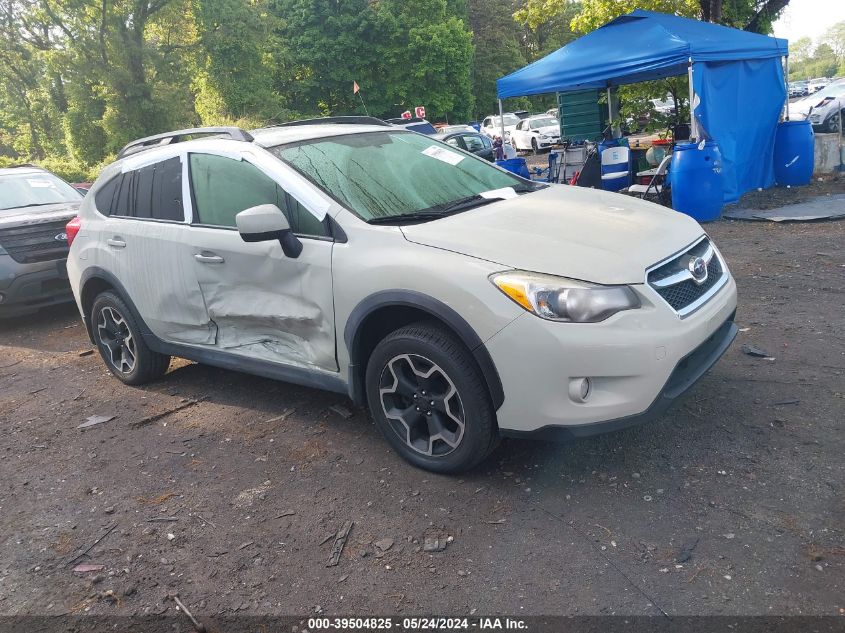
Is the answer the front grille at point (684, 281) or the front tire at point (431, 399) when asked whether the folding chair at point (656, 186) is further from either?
the front tire at point (431, 399)

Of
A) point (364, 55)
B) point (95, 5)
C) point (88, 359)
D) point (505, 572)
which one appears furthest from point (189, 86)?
point (505, 572)

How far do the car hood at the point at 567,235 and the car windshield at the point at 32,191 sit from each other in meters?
6.70

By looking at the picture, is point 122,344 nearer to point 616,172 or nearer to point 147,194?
point 147,194

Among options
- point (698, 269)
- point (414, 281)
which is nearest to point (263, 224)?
point (414, 281)

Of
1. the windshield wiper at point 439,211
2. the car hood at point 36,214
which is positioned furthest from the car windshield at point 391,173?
the car hood at point 36,214

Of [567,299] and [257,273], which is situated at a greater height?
[257,273]

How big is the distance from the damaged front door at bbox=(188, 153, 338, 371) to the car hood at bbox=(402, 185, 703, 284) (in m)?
0.59

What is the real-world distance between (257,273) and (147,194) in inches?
53.5

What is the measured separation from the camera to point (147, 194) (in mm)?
4668

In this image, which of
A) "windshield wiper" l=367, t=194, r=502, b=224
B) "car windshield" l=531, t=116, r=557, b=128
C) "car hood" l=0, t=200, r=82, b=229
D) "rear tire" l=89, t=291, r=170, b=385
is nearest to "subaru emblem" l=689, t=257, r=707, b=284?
"windshield wiper" l=367, t=194, r=502, b=224

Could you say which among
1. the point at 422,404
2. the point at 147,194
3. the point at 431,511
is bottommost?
the point at 431,511

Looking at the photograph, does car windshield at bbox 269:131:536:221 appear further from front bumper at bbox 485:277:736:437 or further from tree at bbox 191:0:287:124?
tree at bbox 191:0:287:124

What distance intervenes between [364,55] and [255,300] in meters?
38.8

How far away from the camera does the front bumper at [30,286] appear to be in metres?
7.22
